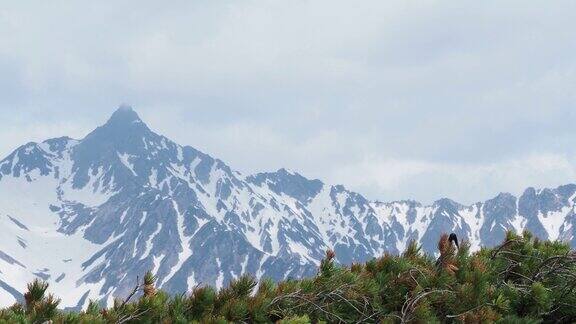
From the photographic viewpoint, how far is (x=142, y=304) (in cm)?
462

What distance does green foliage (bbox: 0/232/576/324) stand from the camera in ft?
15.0

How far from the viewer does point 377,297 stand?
5305mm

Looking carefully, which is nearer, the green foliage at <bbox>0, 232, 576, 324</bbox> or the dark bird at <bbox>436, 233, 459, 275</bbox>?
the green foliage at <bbox>0, 232, 576, 324</bbox>

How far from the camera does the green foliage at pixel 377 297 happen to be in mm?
4574

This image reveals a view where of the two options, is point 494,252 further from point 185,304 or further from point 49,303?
point 49,303

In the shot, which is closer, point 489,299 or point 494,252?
point 489,299

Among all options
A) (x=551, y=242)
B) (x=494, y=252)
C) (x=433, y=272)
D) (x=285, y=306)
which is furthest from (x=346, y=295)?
(x=551, y=242)

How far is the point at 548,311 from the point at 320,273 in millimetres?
1980

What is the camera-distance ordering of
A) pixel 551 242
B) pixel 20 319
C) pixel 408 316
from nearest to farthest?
1. pixel 20 319
2. pixel 408 316
3. pixel 551 242

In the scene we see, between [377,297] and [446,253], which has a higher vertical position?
[446,253]

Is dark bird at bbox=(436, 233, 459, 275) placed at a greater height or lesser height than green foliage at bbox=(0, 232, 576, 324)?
greater

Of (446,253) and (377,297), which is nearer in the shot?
(377,297)

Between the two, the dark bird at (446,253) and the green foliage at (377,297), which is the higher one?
the dark bird at (446,253)

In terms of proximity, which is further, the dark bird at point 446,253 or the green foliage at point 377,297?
the dark bird at point 446,253
